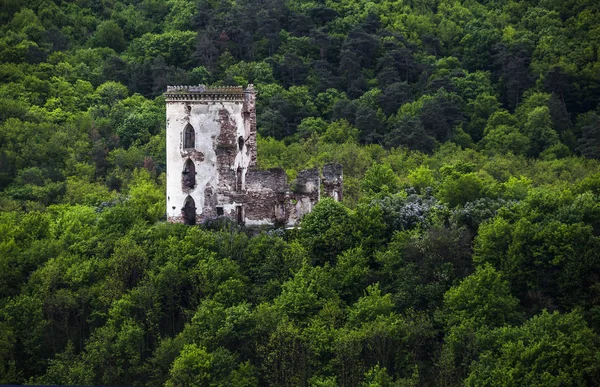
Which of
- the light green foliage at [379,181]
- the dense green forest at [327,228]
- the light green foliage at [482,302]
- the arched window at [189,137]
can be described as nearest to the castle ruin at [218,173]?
the arched window at [189,137]

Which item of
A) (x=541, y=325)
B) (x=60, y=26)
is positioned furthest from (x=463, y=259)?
(x=60, y=26)

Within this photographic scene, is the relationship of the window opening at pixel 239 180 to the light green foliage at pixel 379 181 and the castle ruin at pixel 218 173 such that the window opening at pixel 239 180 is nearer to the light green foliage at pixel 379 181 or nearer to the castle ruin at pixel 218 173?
the castle ruin at pixel 218 173

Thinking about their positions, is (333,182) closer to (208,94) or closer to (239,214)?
(239,214)

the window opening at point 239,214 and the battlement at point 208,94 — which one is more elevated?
the battlement at point 208,94

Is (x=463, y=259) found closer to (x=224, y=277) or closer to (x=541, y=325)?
(x=541, y=325)

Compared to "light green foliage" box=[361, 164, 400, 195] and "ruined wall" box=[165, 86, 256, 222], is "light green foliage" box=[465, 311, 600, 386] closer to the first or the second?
"ruined wall" box=[165, 86, 256, 222]

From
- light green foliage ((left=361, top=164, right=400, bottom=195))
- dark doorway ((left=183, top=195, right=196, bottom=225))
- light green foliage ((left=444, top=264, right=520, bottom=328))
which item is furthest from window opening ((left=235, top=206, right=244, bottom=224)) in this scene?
light green foliage ((left=444, top=264, right=520, bottom=328))
